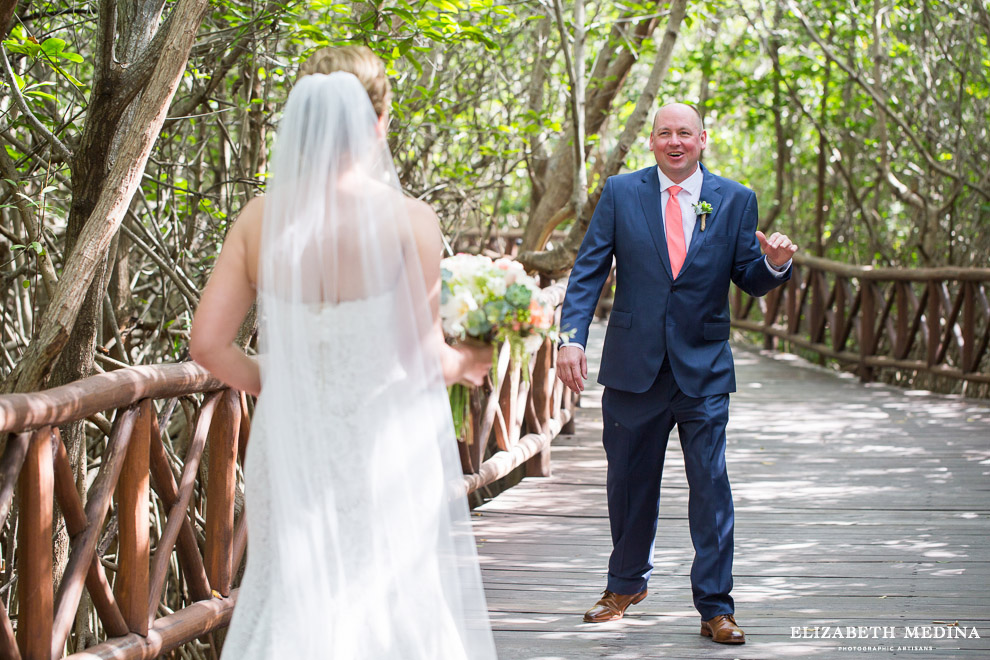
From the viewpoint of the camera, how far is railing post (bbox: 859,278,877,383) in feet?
34.1

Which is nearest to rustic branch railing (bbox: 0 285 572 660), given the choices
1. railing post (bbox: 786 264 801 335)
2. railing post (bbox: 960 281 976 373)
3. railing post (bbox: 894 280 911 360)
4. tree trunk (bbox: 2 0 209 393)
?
tree trunk (bbox: 2 0 209 393)

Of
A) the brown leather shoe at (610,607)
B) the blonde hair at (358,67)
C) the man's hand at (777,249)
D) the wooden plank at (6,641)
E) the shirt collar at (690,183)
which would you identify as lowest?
the brown leather shoe at (610,607)

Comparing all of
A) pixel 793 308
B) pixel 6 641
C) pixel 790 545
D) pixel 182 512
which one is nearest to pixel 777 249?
pixel 790 545

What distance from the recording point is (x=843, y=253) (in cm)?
1440

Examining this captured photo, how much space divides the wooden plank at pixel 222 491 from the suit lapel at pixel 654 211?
5.07 ft

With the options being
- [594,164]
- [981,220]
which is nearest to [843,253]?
[981,220]

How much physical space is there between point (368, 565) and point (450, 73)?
6.54 metres

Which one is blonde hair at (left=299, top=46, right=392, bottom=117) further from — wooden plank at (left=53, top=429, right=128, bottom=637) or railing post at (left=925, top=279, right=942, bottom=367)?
railing post at (left=925, top=279, right=942, bottom=367)

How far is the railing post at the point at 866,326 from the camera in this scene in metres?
10.4

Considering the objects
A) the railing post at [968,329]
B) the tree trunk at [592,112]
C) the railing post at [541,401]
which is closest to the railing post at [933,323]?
the railing post at [968,329]

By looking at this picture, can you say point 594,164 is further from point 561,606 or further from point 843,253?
point 843,253

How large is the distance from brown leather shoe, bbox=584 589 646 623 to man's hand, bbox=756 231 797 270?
1327 millimetres

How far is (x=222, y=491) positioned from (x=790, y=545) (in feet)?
8.91

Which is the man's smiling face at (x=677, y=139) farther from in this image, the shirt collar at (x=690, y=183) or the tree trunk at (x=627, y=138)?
the tree trunk at (x=627, y=138)
